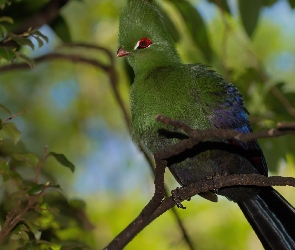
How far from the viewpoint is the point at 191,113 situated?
322 cm

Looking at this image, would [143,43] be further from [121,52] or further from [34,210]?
[34,210]

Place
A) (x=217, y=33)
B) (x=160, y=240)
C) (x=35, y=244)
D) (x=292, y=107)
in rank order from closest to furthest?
(x=35, y=244)
(x=292, y=107)
(x=160, y=240)
(x=217, y=33)

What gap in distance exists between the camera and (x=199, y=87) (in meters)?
3.34

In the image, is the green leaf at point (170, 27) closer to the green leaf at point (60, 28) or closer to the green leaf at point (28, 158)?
the green leaf at point (60, 28)

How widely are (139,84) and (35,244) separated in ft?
3.75

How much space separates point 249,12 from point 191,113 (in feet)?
3.70

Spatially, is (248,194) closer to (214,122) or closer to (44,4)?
(214,122)

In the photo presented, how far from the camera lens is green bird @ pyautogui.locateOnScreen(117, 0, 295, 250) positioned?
326cm

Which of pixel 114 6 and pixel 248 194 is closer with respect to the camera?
pixel 248 194

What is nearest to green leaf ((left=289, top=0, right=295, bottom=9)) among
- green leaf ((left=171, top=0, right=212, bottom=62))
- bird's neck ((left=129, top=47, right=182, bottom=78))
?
green leaf ((left=171, top=0, right=212, bottom=62))

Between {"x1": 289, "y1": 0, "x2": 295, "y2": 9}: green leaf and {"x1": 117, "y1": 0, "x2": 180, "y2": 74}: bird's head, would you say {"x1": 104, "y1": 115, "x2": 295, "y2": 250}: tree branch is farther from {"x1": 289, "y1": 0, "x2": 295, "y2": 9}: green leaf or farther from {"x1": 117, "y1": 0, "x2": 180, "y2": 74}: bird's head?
{"x1": 289, "y1": 0, "x2": 295, "y2": 9}: green leaf

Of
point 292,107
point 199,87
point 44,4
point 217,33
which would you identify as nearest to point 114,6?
point 217,33

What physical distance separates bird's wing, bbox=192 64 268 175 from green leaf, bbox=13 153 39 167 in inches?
37.5

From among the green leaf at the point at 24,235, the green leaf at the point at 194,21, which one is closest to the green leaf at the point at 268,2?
the green leaf at the point at 194,21
